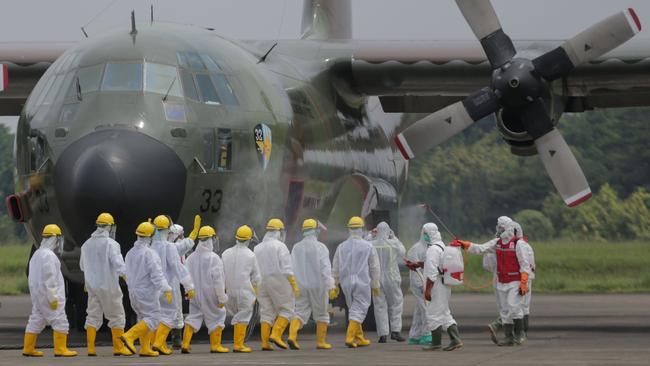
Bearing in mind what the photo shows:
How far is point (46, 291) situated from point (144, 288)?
45.9 inches

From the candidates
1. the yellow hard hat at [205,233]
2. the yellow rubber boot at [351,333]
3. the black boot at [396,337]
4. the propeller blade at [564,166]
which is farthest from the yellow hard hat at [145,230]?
the propeller blade at [564,166]

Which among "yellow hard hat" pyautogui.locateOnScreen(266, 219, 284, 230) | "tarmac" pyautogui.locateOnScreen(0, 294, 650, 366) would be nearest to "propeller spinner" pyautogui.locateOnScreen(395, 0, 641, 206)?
"tarmac" pyautogui.locateOnScreen(0, 294, 650, 366)

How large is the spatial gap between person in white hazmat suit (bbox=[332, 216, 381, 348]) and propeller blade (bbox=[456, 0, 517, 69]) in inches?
151

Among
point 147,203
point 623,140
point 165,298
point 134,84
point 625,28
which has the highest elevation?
point 623,140

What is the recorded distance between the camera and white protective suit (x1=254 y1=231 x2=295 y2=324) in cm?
1850

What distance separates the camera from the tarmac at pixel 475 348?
52.9 ft

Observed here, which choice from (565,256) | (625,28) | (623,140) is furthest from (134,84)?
(623,140)

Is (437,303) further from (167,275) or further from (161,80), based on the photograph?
(161,80)

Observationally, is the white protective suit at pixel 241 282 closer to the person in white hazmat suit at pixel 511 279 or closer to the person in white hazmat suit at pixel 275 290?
the person in white hazmat suit at pixel 275 290

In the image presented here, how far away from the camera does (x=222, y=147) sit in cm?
1900

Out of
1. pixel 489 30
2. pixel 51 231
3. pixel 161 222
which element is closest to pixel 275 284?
Result: pixel 161 222

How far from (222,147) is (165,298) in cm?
247

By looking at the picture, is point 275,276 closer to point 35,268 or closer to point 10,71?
point 35,268

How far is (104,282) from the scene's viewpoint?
17406mm
